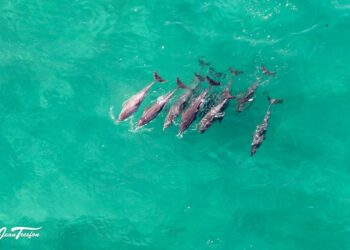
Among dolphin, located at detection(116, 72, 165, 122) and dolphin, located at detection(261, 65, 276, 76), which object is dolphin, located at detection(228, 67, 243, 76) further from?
dolphin, located at detection(116, 72, 165, 122)

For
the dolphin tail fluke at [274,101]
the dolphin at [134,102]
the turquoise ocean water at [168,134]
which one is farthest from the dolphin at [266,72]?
the dolphin at [134,102]

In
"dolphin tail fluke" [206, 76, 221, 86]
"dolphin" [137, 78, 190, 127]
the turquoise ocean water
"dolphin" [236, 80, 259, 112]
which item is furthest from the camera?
the turquoise ocean water

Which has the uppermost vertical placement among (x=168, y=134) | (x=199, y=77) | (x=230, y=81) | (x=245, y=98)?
(x=230, y=81)

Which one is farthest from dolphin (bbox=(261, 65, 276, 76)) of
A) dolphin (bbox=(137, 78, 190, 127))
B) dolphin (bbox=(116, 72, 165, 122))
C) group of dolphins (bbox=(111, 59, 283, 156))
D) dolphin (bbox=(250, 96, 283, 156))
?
dolphin (bbox=(116, 72, 165, 122))

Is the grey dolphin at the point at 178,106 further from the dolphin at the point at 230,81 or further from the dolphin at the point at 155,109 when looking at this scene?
the dolphin at the point at 230,81

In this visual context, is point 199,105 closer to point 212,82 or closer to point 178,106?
point 178,106

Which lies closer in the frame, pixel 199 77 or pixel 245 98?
→ pixel 199 77

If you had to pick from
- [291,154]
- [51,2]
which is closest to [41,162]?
[51,2]

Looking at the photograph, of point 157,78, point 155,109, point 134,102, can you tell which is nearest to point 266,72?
point 157,78
